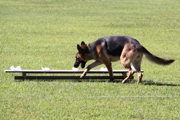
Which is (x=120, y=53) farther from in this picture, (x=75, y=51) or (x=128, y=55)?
(x=75, y=51)

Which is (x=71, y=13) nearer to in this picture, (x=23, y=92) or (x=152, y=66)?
(x=152, y=66)

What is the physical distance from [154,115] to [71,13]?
2463 cm

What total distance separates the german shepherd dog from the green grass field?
0.65m

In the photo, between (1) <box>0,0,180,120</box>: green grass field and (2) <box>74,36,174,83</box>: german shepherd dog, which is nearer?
(1) <box>0,0,180,120</box>: green grass field

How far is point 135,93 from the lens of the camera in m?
8.64

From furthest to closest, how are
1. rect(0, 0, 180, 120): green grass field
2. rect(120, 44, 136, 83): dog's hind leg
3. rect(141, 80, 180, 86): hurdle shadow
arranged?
rect(141, 80, 180, 86): hurdle shadow
rect(120, 44, 136, 83): dog's hind leg
rect(0, 0, 180, 120): green grass field

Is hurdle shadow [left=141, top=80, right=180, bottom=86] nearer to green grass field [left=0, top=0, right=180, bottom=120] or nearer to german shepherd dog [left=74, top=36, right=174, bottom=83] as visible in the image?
green grass field [left=0, top=0, right=180, bottom=120]

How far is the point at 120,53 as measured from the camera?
957 centimetres

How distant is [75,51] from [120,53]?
808 centimetres

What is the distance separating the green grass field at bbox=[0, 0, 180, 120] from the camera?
7.41 meters

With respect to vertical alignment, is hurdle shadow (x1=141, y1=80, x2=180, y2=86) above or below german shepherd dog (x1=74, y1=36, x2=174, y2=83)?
below

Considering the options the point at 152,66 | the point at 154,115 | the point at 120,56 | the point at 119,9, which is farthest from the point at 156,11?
the point at 154,115

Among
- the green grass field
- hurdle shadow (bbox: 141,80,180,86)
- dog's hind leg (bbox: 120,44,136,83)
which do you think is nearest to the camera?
the green grass field

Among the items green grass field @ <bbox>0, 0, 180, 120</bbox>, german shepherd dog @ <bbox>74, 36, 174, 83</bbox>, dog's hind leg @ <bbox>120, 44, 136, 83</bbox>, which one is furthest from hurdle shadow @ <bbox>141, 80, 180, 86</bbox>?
dog's hind leg @ <bbox>120, 44, 136, 83</bbox>
